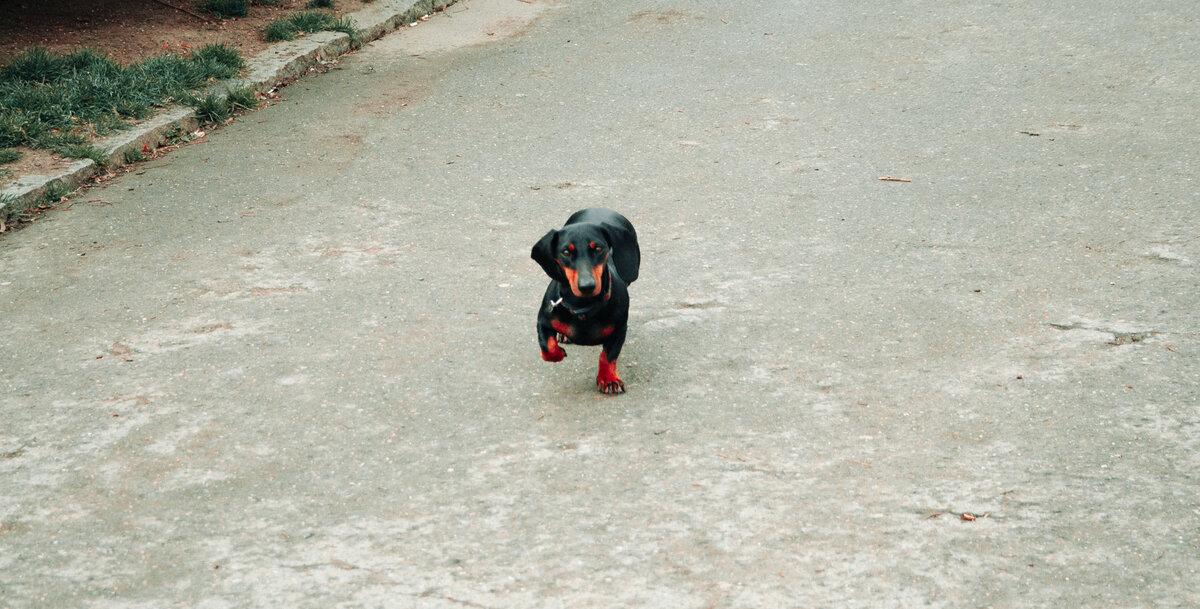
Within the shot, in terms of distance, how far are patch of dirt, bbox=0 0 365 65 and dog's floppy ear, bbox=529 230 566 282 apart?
231 inches

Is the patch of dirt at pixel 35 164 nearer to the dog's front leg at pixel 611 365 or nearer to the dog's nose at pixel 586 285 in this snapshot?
the dog's front leg at pixel 611 365

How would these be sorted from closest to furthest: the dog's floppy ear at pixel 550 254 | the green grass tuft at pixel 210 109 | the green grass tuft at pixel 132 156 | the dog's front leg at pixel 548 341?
the dog's floppy ear at pixel 550 254
the dog's front leg at pixel 548 341
the green grass tuft at pixel 132 156
the green grass tuft at pixel 210 109

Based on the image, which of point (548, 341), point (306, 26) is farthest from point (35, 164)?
point (548, 341)

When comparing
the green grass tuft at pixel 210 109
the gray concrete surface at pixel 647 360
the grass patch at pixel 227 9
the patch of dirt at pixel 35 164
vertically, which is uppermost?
the grass patch at pixel 227 9

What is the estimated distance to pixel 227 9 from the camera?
385 inches

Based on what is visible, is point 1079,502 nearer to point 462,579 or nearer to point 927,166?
point 462,579

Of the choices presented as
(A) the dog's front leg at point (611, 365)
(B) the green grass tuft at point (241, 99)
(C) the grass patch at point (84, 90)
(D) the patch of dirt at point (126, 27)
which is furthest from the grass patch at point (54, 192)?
(A) the dog's front leg at point (611, 365)

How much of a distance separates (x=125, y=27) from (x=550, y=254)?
6904 mm

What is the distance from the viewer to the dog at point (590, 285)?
3865 mm

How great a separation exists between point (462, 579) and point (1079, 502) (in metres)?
2.03

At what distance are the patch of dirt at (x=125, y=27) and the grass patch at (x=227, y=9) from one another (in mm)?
73

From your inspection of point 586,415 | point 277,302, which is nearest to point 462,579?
point 586,415

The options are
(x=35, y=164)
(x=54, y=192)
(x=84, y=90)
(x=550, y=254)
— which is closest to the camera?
(x=550, y=254)

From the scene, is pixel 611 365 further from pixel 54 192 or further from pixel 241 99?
pixel 241 99
